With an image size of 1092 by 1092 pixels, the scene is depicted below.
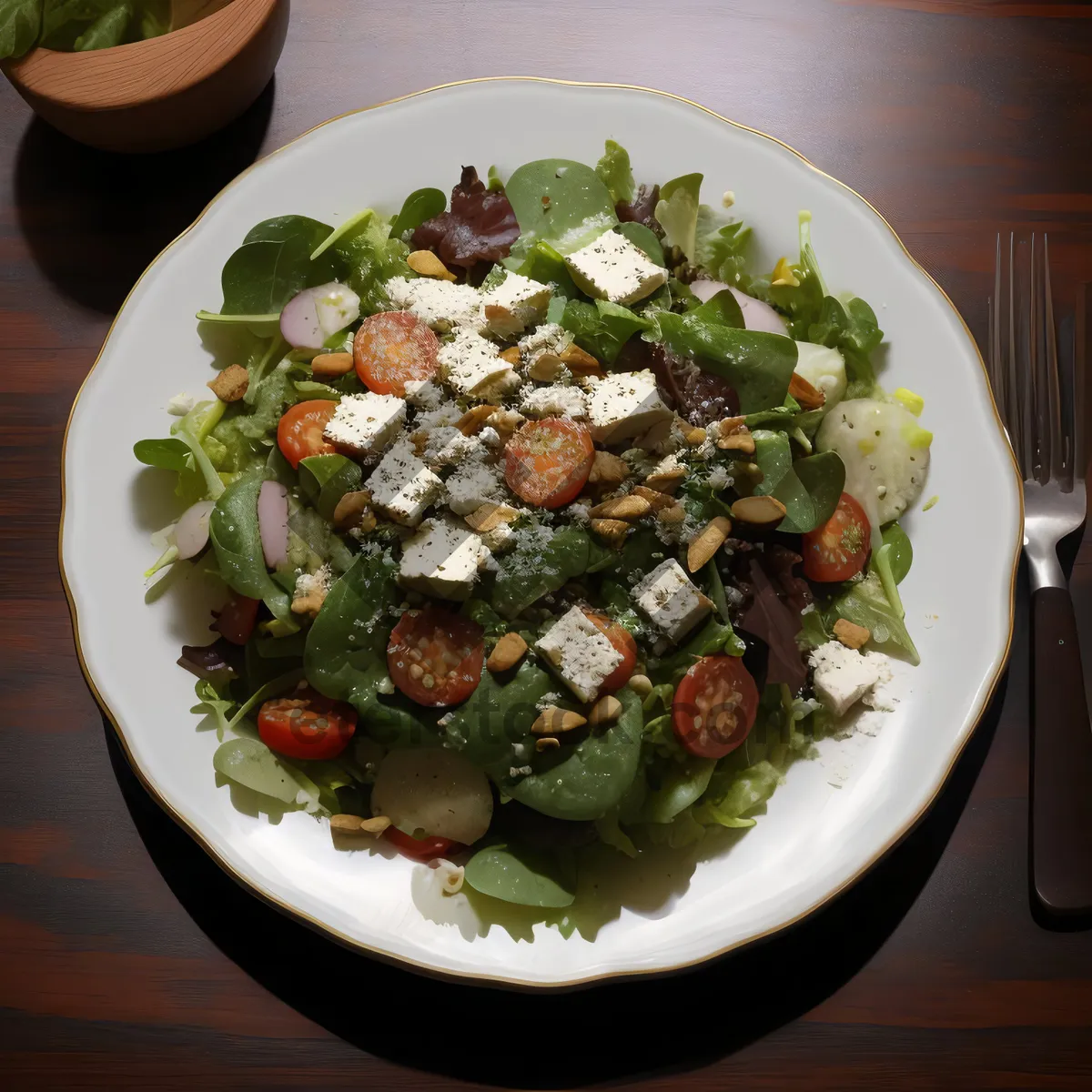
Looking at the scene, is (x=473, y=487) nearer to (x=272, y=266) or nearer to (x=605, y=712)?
(x=605, y=712)

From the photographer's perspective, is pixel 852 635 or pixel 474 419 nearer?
pixel 474 419

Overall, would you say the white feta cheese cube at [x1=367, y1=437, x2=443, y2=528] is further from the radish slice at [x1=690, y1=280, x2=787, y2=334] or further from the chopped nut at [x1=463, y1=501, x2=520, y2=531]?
the radish slice at [x1=690, y1=280, x2=787, y2=334]

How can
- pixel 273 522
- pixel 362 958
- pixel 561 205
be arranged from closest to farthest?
1. pixel 273 522
2. pixel 362 958
3. pixel 561 205

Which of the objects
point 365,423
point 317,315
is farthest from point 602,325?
point 317,315

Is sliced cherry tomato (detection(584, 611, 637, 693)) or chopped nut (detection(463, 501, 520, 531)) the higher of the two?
chopped nut (detection(463, 501, 520, 531))

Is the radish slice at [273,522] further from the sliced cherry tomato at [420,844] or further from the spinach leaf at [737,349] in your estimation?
the spinach leaf at [737,349]

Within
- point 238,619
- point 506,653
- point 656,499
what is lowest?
point 238,619

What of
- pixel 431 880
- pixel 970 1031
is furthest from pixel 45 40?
pixel 970 1031

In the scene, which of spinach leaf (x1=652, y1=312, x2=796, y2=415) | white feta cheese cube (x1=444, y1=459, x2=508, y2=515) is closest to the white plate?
spinach leaf (x1=652, y1=312, x2=796, y2=415)
